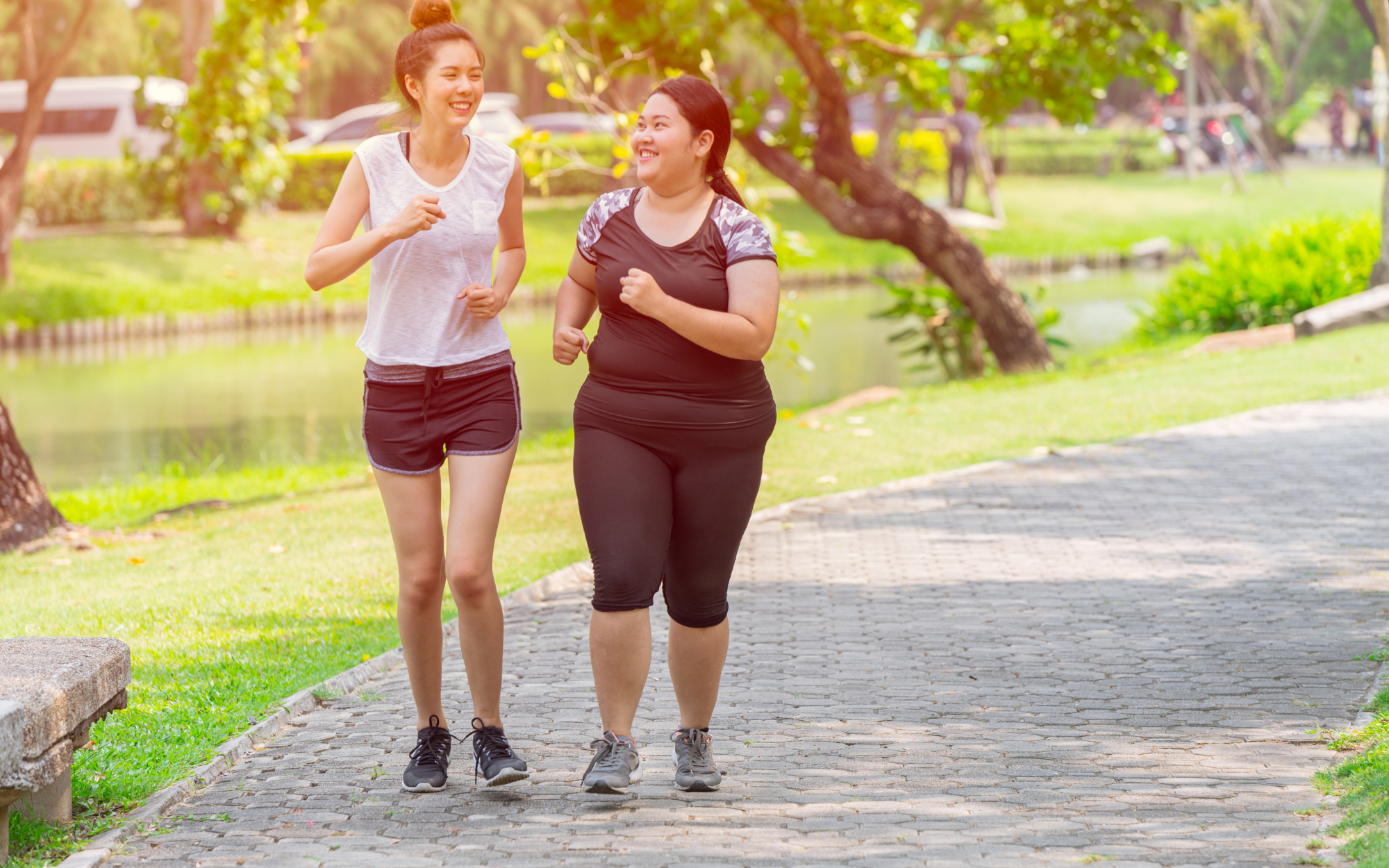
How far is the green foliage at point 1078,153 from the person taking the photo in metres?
47.6

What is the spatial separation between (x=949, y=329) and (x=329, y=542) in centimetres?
942

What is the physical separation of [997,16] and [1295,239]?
1427 cm

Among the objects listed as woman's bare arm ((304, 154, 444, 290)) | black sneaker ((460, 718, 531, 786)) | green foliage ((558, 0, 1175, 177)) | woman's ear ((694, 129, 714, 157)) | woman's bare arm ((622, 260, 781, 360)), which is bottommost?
black sneaker ((460, 718, 531, 786))

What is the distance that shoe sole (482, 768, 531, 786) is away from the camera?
4.63 m

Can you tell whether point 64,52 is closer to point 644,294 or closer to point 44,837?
point 44,837

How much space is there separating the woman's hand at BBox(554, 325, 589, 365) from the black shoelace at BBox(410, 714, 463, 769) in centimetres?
120

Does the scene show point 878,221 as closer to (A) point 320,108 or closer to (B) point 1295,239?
(B) point 1295,239

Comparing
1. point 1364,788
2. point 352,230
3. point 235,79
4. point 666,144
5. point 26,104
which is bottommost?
point 1364,788

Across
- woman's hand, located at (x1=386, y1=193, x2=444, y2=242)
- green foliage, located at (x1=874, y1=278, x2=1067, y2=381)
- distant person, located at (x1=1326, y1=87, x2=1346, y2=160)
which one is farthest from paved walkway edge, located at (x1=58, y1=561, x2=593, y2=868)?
distant person, located at (x1=1326, y1=87, x2=1346, y2=160)

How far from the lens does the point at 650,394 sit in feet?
14.6

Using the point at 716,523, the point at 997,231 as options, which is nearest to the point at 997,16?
the point at 997,231

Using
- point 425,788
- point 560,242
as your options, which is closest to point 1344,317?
point 425,788

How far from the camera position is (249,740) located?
208 inches

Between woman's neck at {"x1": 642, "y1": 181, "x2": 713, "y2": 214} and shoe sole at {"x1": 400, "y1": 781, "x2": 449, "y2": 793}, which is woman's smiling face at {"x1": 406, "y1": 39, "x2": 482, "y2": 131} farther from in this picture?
shoe sole at {"x1": 400, "y1": 781, "x2": 449, "y2": 793}
